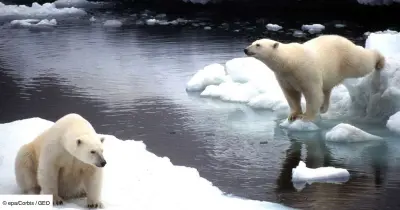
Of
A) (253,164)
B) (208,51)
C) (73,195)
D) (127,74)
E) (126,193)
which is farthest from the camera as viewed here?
(208,51)

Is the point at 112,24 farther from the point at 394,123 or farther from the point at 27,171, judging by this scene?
the point at 27,171

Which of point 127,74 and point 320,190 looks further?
point 127,74

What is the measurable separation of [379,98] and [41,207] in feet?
16.7

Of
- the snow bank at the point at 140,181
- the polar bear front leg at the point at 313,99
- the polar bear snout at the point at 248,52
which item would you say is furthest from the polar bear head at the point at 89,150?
the polar bear front leg at the point at 313,99

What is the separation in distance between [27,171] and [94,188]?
62 centimetres

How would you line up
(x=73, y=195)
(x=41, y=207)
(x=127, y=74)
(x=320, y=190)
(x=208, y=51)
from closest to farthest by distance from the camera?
(x=41, y=207)
(x=73, y=195)
(x=320, y=190)
(x=127, y=74)
(x=208, y=51)

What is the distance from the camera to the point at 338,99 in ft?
31.2

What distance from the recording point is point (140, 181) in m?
6.08

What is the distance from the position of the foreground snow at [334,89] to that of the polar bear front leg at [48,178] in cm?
411

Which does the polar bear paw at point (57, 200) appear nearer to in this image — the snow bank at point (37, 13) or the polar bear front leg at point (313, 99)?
the polar bear front leg at point (313, 99)

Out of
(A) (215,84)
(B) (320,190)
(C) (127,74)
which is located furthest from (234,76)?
(B) (320,190)

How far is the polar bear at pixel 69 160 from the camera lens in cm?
474

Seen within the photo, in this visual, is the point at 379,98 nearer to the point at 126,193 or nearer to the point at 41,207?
the point at 126,193

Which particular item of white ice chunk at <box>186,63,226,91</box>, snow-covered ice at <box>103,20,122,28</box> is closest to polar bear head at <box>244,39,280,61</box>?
white ice chunk at <box>186,63,226,91</box>
